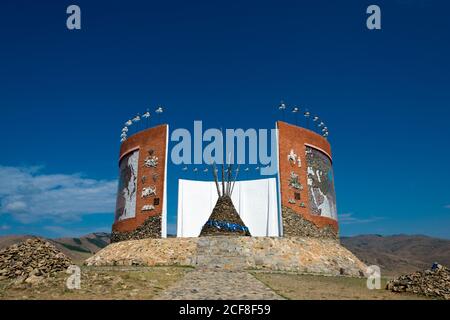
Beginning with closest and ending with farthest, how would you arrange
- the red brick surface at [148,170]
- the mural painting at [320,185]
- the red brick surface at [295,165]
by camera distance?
1. the red brick surface at [295,165]
2. the red brick surface at [148,170]
3. the mural painting at [320,185]

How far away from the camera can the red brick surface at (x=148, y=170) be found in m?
27.8

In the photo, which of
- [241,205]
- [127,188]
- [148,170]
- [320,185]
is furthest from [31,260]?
[241,205]

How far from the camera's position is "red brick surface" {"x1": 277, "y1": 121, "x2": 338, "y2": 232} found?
1078 inches

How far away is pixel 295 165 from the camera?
28641mm

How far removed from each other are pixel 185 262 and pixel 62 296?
37.4ft

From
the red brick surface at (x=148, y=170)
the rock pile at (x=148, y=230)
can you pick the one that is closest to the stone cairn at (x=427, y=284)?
the rock pile at (x=148, y=230)

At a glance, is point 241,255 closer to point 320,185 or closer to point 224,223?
point 224,223

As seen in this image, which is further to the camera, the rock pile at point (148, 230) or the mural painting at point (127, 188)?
the mural painting at point (127, 188)

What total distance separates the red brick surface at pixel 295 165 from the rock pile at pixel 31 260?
16.2 metres

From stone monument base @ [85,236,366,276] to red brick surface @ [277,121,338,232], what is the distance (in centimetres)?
387

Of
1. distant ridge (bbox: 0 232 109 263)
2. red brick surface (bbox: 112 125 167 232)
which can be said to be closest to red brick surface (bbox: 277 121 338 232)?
red brick surface (bbox: 112 125 167 232)

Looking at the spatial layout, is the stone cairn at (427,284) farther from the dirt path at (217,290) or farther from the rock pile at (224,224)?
the rock pile at (224,224)

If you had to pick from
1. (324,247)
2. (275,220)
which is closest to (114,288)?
(324,247)
